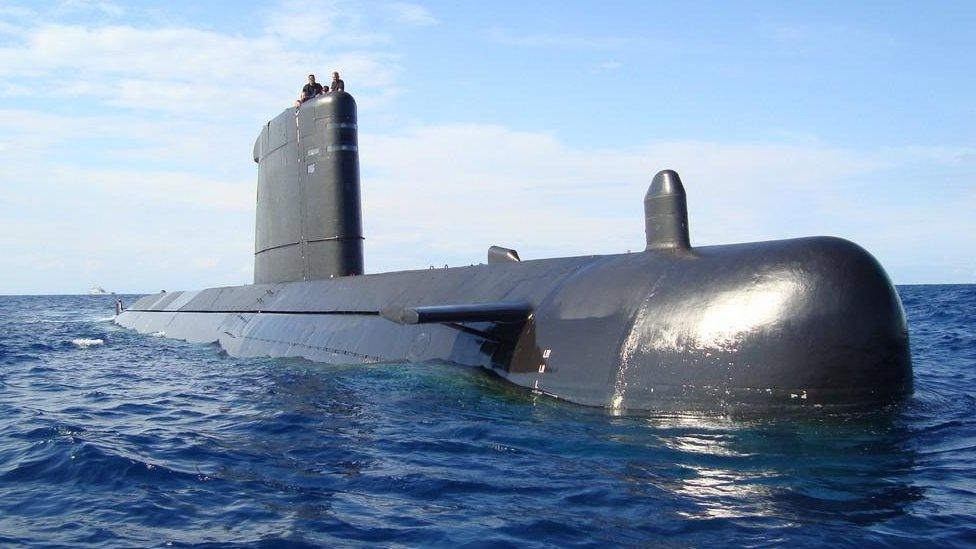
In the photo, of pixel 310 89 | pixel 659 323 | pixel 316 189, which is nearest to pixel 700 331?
pixel 659 323

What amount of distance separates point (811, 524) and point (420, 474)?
270cm

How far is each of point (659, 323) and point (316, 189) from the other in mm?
9395

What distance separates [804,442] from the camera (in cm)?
674

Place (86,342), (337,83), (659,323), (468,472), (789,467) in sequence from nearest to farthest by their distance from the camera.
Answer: (789,467) → (468,472) → (659,323) → (337,83) → (86,342)

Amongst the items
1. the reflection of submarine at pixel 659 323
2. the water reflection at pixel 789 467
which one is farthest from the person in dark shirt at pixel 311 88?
the water reflection at pixel 789 467

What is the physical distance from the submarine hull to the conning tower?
5.25 m

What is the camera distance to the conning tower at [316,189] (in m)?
15.9

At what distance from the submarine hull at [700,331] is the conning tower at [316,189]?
5253mm

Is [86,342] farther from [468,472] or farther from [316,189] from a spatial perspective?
[468,472]

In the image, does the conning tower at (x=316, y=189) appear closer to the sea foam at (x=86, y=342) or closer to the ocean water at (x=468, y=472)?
the sea foam at (x=86, y=342)

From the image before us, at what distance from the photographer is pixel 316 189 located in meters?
16.2

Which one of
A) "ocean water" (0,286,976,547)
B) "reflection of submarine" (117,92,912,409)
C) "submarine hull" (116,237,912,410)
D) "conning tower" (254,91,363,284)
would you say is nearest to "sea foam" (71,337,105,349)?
"conning tower" (254,91,363,284)

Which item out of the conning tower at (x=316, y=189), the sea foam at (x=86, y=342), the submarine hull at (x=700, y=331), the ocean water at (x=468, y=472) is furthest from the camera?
the sea foam at (x=86, y=342)

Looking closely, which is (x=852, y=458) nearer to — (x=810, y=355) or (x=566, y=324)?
(x=810, y=355)
